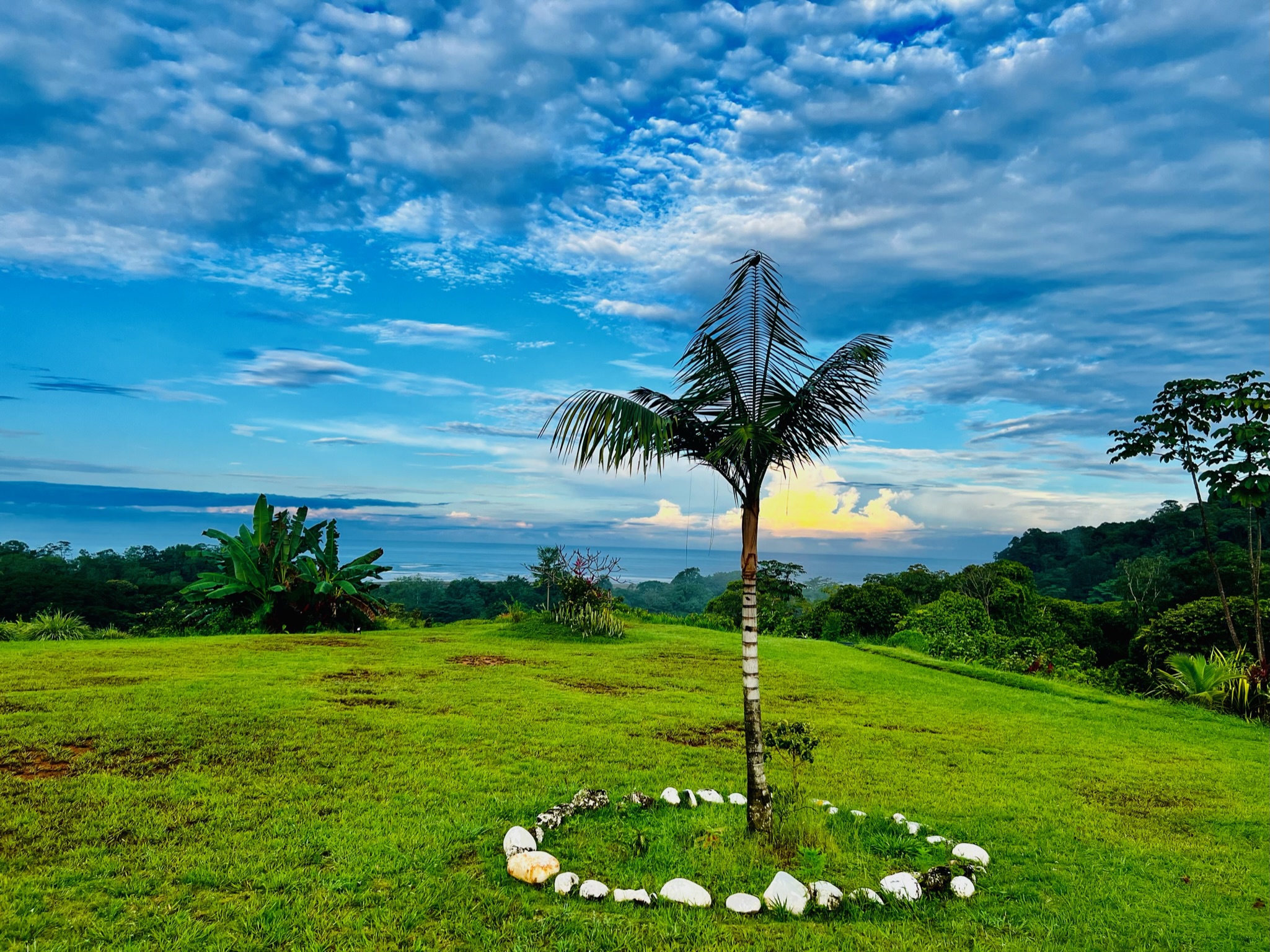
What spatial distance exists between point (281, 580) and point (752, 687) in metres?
13.9

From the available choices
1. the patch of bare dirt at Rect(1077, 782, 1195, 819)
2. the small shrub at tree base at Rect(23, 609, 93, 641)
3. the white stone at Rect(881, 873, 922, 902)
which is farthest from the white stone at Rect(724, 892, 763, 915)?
the small shrub at tree base at Rect(23, 609, 93, 641)

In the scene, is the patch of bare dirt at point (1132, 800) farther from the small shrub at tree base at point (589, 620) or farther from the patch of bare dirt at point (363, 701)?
the small shrub at tree base at point (589, 620)

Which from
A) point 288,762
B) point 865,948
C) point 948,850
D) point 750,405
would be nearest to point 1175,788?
point 948,850

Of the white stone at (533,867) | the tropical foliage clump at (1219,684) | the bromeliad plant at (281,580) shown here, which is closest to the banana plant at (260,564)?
the bromeliad plant at (281,580)

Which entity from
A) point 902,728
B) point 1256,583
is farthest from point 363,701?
point 1256,583

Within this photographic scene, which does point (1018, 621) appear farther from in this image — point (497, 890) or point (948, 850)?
point (497, 890)

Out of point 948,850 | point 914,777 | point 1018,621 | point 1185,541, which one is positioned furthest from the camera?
point 1185,541

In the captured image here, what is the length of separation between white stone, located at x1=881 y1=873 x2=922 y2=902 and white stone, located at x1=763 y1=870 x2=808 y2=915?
1.79ft

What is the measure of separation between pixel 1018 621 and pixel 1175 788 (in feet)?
56.4

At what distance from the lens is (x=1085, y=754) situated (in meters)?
7.97

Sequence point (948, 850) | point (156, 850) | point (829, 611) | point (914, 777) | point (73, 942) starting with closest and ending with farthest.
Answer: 1. point (73, 942)
2. point (156, 850)
3. point (948, 850)
4. point (914, 777)
5. point (829, 611)

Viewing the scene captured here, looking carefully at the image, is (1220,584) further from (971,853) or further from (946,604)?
(971,853)

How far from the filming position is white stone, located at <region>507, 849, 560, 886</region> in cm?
404

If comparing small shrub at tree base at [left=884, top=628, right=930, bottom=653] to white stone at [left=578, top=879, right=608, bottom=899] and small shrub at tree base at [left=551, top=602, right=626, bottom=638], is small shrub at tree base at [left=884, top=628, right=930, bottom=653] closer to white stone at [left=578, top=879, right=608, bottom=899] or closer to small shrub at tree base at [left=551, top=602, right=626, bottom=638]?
small shrub at tree base at [left=551, top=602, right=626, bottom=638]
